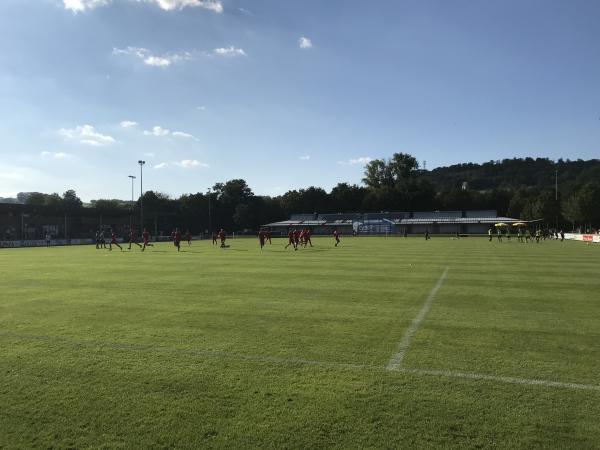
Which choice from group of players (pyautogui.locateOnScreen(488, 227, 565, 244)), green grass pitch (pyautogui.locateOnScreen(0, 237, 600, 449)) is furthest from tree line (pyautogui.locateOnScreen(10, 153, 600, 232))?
green grass pitch (pyautogui.locateOnScreen(0, 237, 600, 449))

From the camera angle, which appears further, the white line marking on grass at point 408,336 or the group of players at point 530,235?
the group of players at point 530,235

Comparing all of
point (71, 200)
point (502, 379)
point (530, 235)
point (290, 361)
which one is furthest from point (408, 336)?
point (71, 200)

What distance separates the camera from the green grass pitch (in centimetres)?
434

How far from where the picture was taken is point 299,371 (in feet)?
19.8

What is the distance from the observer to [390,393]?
5234mm

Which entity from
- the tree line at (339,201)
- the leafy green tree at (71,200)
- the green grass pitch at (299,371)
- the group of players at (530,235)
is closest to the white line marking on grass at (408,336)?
the green grass pitch at (299,371)

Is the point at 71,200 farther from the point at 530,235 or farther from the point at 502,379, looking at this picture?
the point at 502,379

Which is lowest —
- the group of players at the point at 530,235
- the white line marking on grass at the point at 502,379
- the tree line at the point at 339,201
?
the white line marking on grass at the point at 502,379

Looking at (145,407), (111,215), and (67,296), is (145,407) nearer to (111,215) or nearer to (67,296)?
(67,296)

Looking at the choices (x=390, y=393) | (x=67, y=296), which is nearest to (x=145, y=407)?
(x=390, y=393)

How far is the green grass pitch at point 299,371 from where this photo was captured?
434 centimetres

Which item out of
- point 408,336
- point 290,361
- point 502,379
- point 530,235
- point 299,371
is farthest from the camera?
point 530,235

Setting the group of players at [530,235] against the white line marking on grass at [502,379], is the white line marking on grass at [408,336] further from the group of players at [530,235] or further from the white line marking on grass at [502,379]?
the group of players at [530,235]

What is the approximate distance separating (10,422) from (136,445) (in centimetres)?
149
